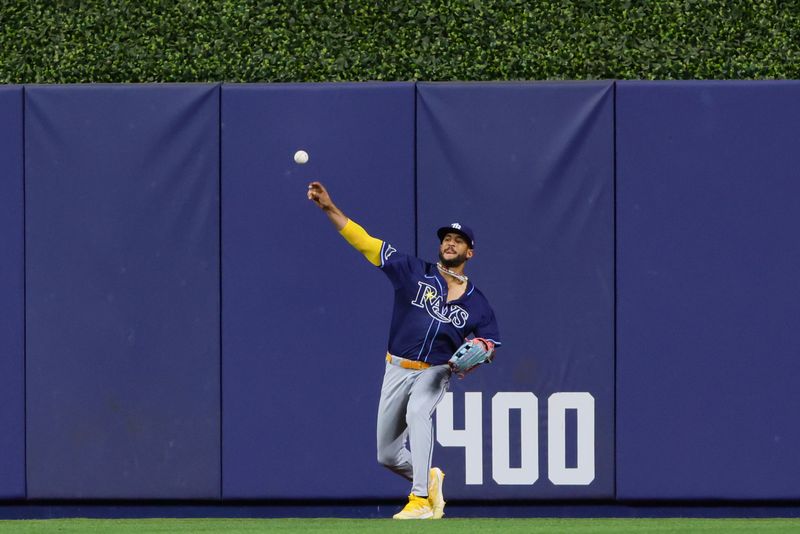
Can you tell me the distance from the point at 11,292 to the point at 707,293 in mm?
4253

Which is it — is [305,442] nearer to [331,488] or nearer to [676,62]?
[331,488]

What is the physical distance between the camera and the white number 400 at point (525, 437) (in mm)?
7988

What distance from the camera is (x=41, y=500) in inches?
320

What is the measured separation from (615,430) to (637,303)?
78cm

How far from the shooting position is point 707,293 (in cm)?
798

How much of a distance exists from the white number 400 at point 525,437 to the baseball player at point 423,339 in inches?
30.6

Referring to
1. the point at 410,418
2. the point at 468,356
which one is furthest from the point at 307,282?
the point at 468,356

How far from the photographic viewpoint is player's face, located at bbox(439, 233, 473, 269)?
7.25 m

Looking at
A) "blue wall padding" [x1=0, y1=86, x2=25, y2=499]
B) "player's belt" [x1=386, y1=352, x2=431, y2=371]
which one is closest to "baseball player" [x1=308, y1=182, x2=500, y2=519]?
"player's belt" [x1=386, y1=352, x2=431, y2=371]

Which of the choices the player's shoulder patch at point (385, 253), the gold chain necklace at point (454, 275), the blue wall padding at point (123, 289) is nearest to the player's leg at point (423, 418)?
the gold chain necklace at point (454, 275)

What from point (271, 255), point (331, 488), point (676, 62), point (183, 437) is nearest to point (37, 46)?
point (271, 255)

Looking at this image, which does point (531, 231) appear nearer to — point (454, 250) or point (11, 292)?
point (454, 250)

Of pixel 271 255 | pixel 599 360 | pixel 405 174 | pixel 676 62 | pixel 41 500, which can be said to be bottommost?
pixel 41 500

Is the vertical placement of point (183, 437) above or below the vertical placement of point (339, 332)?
below
